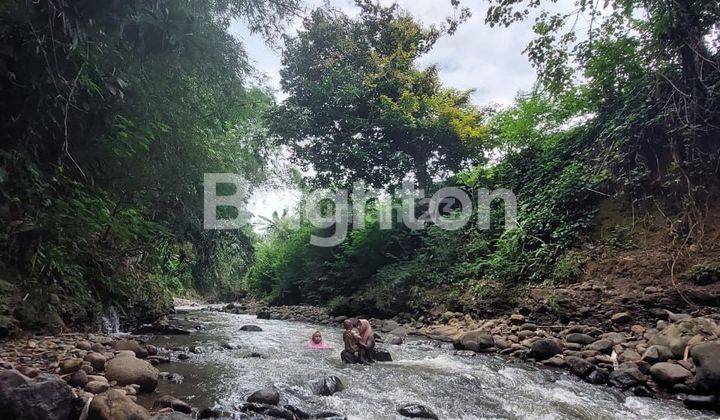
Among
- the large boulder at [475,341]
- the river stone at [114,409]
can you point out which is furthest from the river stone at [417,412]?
the large boulder at [475,341]

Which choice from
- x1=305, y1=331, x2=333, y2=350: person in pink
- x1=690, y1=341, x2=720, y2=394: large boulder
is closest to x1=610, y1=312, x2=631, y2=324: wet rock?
x1=690, y1=341, x2=720, y2=394: large boulder

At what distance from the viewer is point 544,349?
5.91 metres

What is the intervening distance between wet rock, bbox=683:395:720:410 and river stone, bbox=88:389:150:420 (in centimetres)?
492

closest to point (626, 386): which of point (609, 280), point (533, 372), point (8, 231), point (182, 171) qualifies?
point (533, 372)

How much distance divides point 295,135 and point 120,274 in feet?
30.1

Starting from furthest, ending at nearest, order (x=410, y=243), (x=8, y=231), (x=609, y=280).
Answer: (x=410, y=243)
(x=609, y=280)
(x=8, y=231)

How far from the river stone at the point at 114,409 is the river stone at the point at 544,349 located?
5203mm

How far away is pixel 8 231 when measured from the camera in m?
Answer: 3.10

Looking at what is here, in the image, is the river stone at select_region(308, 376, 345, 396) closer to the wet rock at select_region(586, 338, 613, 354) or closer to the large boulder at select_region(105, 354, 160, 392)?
the large boulder at select_region(105, 354, 160, 392)

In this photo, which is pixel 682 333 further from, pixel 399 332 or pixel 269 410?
pixel 399 332

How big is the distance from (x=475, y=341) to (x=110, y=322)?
6.94 meters

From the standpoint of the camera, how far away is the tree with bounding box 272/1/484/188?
1498 centimetres

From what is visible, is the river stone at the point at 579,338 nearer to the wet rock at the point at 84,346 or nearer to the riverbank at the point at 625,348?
the riverbank at the point at 625,348

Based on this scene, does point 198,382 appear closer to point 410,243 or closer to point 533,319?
point 533,319
